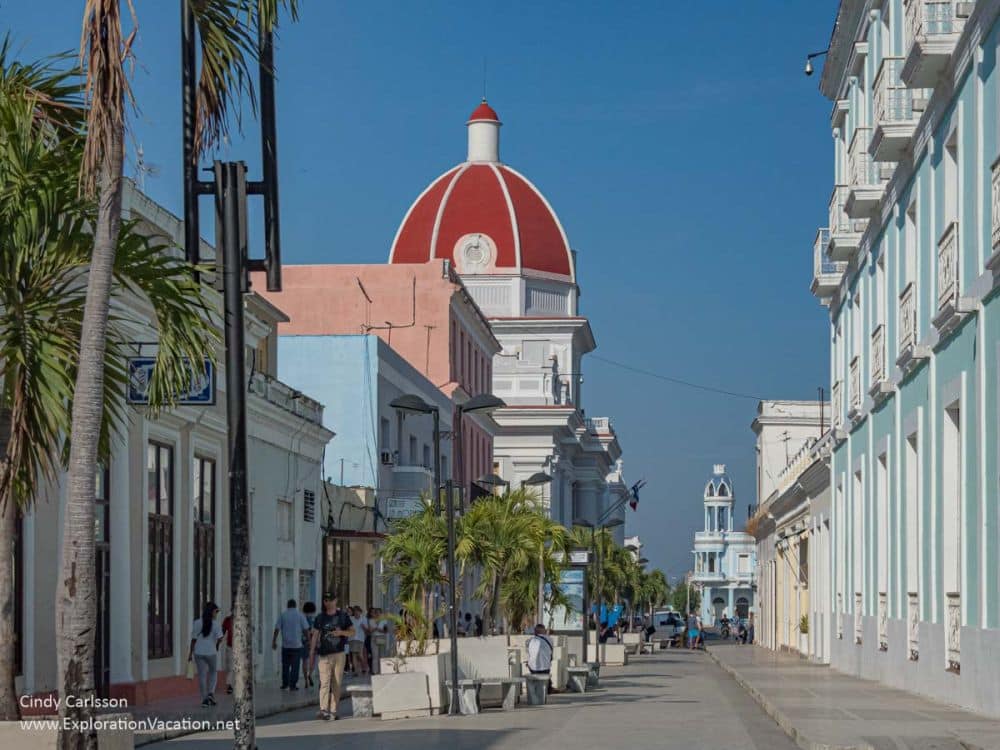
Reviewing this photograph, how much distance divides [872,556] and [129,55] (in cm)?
2092

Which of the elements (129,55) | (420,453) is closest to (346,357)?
(420,453)

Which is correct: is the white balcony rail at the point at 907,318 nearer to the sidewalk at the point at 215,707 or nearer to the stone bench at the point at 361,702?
the stone bench at the point at 361,702

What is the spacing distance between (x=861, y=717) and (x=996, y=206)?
222 inches

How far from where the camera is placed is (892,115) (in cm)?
2420

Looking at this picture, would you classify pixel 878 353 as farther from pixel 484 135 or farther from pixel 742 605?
pixel 742 605

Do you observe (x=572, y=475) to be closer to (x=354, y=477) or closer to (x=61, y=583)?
(x=354, y=477)

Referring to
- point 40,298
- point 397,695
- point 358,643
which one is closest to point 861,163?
point 358,643

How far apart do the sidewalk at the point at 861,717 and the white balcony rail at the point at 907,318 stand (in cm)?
466

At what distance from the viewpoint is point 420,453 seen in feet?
171

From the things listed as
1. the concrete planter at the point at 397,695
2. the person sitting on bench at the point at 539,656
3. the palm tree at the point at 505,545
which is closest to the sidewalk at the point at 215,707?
the concrete planter at the point at 397,695

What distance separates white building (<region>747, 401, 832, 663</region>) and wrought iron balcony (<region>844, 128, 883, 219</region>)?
32.5ft

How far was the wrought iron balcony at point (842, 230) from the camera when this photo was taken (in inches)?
1248

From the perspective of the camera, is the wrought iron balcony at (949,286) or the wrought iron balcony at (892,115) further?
the wrought iron balcony at (892,115)

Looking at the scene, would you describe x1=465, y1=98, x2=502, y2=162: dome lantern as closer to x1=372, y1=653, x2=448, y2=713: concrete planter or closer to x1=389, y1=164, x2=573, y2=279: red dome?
x1=389, y1=164, x2=573, y2=279: red dome
